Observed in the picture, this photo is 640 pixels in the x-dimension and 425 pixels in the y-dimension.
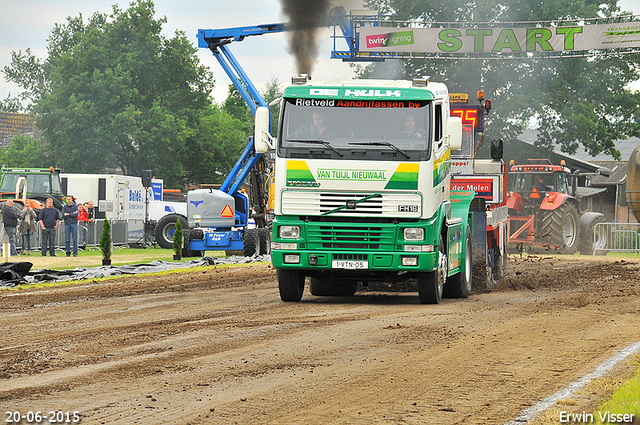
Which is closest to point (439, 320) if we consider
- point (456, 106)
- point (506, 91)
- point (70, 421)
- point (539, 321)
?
point (539, 321)

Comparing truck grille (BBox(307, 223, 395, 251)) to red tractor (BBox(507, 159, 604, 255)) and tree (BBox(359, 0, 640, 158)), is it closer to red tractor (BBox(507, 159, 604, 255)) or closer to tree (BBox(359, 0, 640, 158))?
red tractor (BBox(507, 159, 604, 255))

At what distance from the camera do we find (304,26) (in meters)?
25.9

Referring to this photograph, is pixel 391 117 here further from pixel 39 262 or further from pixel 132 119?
pixel 132 119

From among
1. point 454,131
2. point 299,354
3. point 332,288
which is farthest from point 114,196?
point 299,354

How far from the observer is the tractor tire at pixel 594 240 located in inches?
1242

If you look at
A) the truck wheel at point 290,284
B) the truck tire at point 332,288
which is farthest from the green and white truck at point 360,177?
the truck tire at point 332,288

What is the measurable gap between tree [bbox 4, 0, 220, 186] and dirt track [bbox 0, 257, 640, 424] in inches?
1851

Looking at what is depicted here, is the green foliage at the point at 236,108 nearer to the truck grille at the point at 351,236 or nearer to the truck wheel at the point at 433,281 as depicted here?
the truck wheel at the point at 433,281

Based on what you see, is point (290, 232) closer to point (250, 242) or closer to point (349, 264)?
point (349, 264)

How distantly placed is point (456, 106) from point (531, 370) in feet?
37.4

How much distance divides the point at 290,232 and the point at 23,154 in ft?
216

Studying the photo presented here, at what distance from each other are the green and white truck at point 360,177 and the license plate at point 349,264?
0.01 m

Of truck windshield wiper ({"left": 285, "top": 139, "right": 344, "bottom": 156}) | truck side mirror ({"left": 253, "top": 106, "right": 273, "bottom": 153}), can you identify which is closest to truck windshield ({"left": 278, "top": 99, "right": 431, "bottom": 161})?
truck windshield wiper ({"left": 285, "top": 139, "right": 344, "bottom": 156})

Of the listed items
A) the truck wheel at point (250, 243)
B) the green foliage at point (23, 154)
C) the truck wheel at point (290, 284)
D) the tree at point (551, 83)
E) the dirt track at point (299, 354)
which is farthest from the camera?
the green foliage at point (23, 154)
